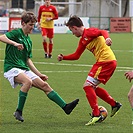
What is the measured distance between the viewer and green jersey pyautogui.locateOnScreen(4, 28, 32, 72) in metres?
9.33

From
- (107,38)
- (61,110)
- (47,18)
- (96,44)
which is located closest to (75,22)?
(96,44)

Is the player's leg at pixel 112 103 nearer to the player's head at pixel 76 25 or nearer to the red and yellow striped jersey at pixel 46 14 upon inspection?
the player's head at pixel 76 25

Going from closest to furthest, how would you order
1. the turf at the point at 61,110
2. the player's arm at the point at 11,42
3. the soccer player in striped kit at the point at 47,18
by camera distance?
the turf at the point at 61,110 → the player's arm at the point at 11,42 → the soccer player in striped kit at the point at 47,18

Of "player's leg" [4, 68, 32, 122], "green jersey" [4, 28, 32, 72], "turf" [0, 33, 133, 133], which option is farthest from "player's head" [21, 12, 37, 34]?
"turf" [0, 33, 133, 133]

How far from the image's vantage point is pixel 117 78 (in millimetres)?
15352

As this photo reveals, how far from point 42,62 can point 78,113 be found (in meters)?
9.75

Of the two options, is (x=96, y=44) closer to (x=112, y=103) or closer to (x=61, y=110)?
(x=112, y=103)

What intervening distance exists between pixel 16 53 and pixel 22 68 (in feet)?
0.82

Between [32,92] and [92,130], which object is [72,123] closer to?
[92,130]

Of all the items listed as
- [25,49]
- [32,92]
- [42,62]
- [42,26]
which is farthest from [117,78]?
[42,26]

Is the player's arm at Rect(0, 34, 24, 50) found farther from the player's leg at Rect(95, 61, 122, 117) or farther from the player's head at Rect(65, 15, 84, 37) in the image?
the player's leg at Rect(95, 61, 122, 117)

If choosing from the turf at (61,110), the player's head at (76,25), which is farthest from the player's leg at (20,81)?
the player's head at (76,25)

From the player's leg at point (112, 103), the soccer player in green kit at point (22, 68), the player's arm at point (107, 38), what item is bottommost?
the player's leg at point (112, 103)

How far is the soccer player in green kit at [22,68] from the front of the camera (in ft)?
30.2
